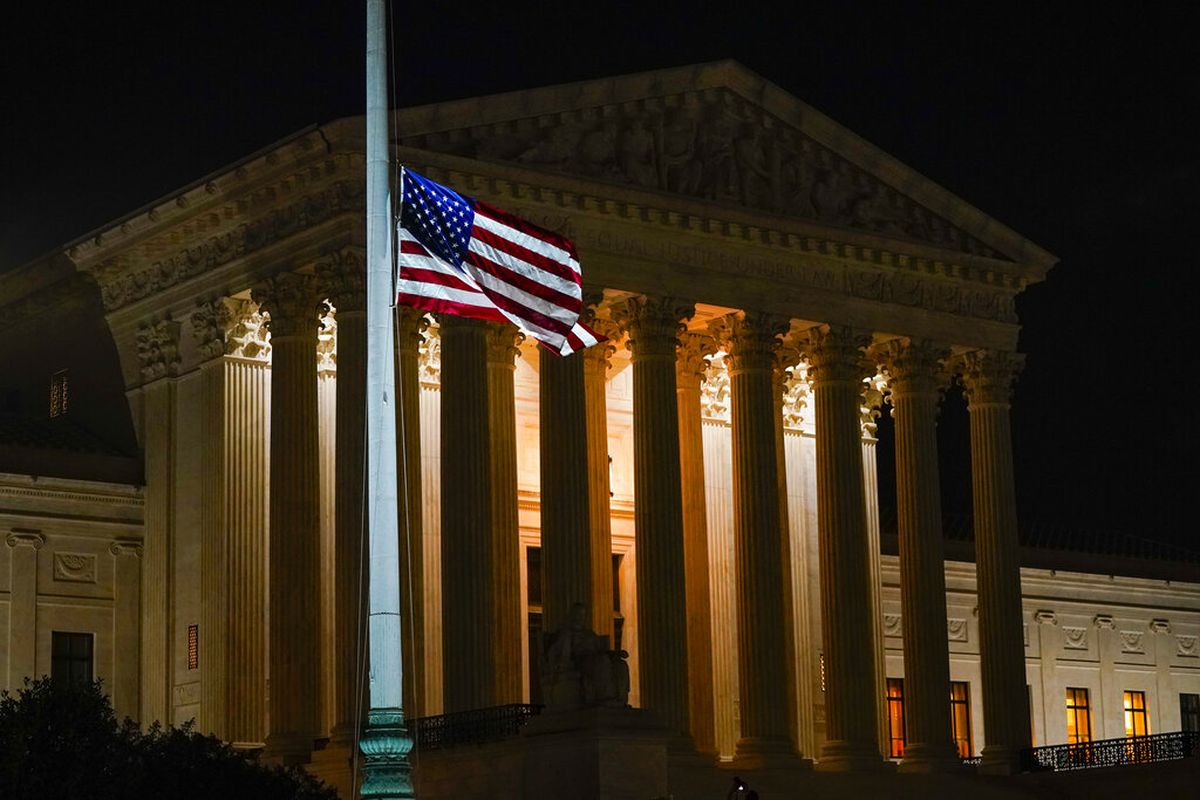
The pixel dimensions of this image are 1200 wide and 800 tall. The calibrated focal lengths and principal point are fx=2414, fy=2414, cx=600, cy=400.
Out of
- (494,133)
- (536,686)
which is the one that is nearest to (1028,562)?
(536,686)

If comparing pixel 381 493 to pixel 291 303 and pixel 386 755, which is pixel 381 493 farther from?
pixel 291 303

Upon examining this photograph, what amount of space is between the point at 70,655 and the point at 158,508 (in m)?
3.80

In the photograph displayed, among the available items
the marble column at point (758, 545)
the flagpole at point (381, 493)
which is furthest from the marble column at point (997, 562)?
the flagpole at point (381, 493)

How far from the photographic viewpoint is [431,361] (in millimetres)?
54969

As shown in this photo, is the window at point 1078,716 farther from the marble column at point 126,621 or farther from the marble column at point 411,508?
the marble column at point 126,621

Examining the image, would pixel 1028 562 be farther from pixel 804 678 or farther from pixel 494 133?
pixel 494 133

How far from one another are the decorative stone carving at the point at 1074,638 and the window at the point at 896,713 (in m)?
8.26

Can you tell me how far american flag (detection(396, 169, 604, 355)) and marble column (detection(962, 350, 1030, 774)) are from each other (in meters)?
25.8

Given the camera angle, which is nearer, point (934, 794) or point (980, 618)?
point (934, 794)

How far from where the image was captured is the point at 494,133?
5119 centimetres

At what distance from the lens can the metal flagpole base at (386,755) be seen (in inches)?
1040

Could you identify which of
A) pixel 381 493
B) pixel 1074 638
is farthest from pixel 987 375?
pixel 381 493

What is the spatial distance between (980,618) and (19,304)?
81.6ft

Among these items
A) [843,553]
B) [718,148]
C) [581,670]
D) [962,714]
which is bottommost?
[962,714]
